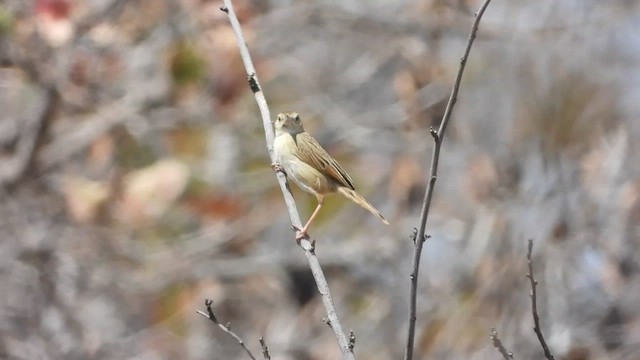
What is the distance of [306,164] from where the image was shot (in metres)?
4.50

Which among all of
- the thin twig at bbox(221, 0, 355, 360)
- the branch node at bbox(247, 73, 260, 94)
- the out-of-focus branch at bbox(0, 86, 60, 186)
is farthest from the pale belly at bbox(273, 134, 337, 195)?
the out-of-focus branch at bbox(0, 86, 60, 186)

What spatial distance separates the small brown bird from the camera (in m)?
4.46

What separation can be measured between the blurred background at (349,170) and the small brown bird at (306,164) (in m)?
1.42

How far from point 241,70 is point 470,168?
68.1 inches

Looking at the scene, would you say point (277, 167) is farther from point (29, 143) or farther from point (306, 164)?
point (29, 143)

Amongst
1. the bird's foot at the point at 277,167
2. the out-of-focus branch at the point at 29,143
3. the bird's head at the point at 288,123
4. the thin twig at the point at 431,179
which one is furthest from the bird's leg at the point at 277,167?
the out-of-focus branch at the point at 29,143

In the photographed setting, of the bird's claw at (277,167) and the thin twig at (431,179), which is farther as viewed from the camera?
the bird's claw at (277,167)

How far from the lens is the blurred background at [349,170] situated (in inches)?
254

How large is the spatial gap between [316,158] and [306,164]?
2.1 inches

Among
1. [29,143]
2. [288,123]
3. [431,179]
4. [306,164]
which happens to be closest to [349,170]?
[29,143]

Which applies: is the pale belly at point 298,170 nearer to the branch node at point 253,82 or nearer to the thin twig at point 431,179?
the branch node at point 253,82

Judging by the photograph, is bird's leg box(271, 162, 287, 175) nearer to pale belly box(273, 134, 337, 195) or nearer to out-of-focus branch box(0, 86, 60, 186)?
pale belly box(273, 134, 337, 195)

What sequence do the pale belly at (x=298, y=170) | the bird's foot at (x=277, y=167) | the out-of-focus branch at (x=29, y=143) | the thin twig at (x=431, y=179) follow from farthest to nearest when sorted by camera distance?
the out-of-focus branch at (x=29, y=143) < the pale belly at (x=298, y=170) < the bird's foot at (x=277, y=167) < the thin twig at (x=431, y=179)

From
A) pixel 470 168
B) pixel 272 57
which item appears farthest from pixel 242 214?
pixel 470 168
